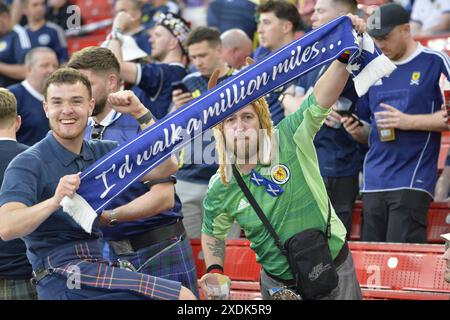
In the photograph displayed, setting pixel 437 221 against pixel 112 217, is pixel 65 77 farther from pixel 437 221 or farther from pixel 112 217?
pixel 437 221

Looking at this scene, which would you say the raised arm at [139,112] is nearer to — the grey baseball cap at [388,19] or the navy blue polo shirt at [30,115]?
the grey baseball cap at [388,19]

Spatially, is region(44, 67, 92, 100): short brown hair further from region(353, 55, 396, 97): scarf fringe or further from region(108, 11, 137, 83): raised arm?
region(108, 11, 137, 83): raised arm

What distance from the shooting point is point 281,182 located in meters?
5.28

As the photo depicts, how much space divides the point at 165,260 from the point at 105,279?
153 centimetres

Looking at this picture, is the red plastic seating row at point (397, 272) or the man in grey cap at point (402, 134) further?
the man in grey cap at point (402, 134)

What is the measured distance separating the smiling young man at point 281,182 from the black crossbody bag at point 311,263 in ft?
0.24

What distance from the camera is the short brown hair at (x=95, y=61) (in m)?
6.37

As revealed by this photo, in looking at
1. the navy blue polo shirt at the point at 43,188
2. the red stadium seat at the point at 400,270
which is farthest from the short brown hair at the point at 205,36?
the navy blue polo shirt at the point at 43,188

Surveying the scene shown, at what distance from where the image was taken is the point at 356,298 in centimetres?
541

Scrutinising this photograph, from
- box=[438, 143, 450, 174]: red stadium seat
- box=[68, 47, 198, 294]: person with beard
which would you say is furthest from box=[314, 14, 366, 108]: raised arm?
box=[438, 143, 450, 174]: red stadium seat

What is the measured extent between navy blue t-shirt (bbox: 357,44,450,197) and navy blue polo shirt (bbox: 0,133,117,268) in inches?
126

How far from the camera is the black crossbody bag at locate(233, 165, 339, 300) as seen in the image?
5.16 meters

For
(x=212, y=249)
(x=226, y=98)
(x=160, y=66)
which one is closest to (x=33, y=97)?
(x=160, y=66)
